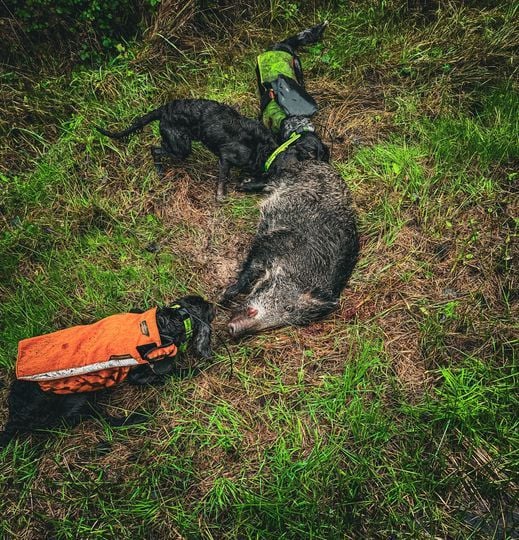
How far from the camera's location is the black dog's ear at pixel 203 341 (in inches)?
136

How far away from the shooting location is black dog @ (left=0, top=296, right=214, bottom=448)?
326 cm

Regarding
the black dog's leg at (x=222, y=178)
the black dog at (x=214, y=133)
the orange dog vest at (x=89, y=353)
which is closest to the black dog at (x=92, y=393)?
the orange dog vest at (x=89, y=353)

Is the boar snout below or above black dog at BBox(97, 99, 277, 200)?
below

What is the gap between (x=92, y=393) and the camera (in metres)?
3.57

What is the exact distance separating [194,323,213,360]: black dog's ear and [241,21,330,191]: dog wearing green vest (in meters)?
1.90

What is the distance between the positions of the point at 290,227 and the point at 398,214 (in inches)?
44.7

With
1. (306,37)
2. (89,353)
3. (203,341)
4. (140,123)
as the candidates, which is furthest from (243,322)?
(306,37)

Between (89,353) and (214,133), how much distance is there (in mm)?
2617

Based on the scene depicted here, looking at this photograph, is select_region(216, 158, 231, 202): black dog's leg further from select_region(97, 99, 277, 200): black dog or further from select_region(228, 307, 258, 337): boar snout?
select_region(228, 307, 258, 337): boar snout

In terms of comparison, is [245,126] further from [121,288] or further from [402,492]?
[402,492]

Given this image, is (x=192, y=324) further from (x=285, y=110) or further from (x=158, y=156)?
(x=285, y=110)

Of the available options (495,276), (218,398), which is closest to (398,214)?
(495,276)

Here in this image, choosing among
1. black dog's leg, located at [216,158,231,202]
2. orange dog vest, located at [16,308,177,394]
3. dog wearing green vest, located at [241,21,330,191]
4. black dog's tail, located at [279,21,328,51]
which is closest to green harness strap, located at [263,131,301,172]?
dog wearing green vest, located at [241,21,330,191]

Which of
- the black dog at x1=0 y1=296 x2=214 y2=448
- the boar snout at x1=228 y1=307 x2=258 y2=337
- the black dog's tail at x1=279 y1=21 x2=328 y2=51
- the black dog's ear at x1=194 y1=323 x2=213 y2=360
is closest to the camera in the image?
the black dog at x1=0 y1=296 x2=214 y2=448
